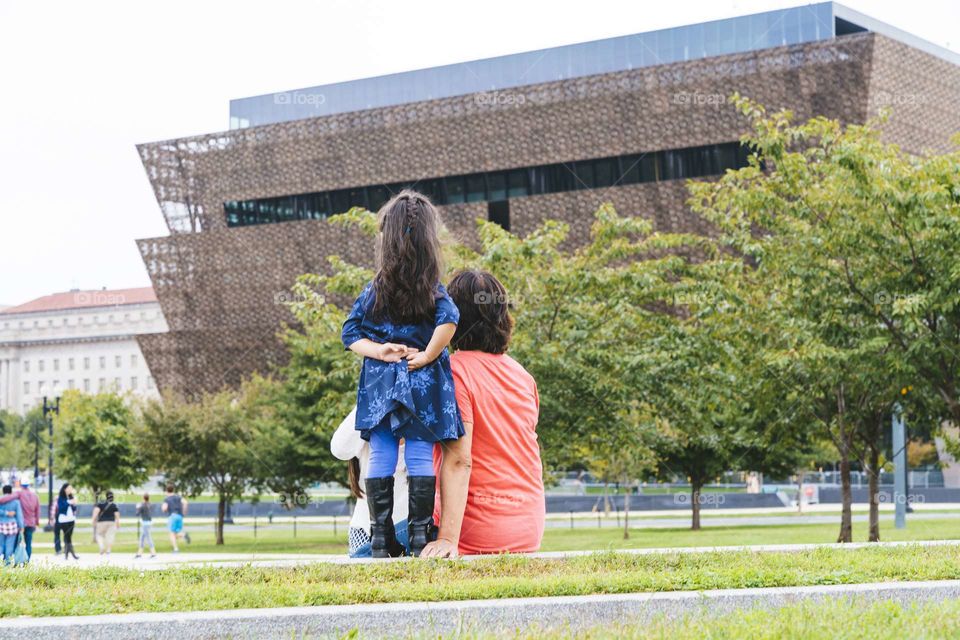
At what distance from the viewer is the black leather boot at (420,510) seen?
5.83 meters

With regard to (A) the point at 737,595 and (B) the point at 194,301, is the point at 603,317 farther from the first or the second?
(B) the point at 194,301

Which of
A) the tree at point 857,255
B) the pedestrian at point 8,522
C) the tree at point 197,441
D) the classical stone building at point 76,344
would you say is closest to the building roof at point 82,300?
the classical stone building at point 76,344

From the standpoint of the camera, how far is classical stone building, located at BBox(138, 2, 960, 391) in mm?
51625

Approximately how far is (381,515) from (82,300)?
13697 centimetres

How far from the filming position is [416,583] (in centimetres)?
486

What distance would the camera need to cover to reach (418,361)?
19.3 feet

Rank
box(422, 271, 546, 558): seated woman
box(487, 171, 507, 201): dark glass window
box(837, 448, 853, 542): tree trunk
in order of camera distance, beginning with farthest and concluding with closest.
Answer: box(487, 171, 507, 201): dark glass window, box(837, 448, 853, 542): tree trunk, box(422, 271, 546, 558): seated woman

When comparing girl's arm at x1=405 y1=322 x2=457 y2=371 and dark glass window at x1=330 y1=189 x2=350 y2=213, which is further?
dark glass window at x1=330 y1=189 x2=350 y2=213

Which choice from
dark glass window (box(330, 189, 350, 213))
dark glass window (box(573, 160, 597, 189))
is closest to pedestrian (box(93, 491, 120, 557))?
dark glass window (box(573, 160, 597, 189))

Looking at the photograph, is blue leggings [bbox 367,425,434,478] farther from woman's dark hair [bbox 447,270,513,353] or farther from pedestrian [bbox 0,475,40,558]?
pedestrian [bbox 0,475,40,558]

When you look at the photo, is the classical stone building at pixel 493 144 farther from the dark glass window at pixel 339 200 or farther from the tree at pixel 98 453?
the tree at pixel 98 453

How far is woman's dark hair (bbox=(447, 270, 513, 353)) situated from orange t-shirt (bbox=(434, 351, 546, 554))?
0.08 metres

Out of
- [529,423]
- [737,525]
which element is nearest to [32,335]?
[737,525]

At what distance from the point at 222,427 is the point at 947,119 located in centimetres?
3692
